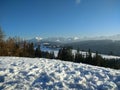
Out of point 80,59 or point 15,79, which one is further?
point 80,59

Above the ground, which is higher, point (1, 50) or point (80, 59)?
point (1, 50)

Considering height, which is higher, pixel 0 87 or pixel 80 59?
pixel 0 87

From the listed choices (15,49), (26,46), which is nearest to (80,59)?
(26,46)

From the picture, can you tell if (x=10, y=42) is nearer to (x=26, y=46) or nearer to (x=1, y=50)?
(x=1, y=50)

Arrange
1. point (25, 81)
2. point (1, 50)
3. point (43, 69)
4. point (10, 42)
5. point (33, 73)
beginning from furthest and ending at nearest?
point (10, 42) < point (1, 50) < point (43, 69) < point (33, 73) < point (25, 81)

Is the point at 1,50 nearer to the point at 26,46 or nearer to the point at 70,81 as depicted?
the point at 26,46

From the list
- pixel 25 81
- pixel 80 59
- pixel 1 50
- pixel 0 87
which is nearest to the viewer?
pixel 0 87

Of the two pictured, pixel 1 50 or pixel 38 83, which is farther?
pixel 1 50

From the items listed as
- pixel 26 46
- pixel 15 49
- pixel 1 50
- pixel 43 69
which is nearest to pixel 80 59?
pixel 26 46

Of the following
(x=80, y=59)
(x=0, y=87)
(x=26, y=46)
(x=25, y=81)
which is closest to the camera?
(x=0, y=87)

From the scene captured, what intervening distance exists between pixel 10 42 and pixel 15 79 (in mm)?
50850

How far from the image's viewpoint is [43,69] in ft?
48.6

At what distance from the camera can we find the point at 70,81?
12.0 m

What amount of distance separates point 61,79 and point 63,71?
200 cm
